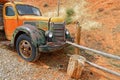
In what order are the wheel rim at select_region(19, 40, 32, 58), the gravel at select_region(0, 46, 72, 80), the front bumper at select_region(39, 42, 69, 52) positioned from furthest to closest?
the wheel rim at select_region(19, 40, 32, 58), the front bumper at select_region(39, 42, 69, 52), the gravel at select_region(0, 46, 72, 80)

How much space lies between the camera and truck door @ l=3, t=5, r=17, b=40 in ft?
29.6

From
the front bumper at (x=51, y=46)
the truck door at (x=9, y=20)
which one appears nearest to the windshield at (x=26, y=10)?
the truck door at (x=9, y=20)

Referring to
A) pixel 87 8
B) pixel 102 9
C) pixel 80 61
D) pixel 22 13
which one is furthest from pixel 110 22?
pixel 80 61

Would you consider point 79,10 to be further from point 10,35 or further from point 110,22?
point 10,35

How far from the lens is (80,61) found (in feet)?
22.4

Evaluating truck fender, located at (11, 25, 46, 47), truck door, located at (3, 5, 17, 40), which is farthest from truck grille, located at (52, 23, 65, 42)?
truck door, located at (3, 5, 17, 40)

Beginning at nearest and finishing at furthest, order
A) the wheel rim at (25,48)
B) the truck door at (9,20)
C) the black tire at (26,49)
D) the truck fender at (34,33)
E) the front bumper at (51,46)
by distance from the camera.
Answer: the front bumper at (51,46)
the truck fender at (34,33)
the black tire at (26,49)
the wheel rim at (25,48)
the truck door at (9,20)

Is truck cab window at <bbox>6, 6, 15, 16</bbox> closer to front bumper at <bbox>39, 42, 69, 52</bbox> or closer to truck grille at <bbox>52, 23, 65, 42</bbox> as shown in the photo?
truck grille at <bbox>52, 23, 65, 42</bbox>

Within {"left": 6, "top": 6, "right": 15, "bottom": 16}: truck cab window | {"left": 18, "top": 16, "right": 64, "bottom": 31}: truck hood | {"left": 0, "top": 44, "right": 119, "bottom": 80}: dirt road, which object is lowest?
{"left": 0, "top": 44, "right": 119, "bottom": 80}: dirt road

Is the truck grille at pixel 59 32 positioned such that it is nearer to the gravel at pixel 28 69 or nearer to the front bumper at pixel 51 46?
the front bumper at pixel 51 46

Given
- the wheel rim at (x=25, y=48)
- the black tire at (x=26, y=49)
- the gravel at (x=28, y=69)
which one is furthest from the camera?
the wheel rim at (x=25, y=48)

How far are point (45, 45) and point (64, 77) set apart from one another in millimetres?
1317

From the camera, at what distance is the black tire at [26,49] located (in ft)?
25.4

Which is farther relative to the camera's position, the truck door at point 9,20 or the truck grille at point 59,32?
the truck door at point 9,20
